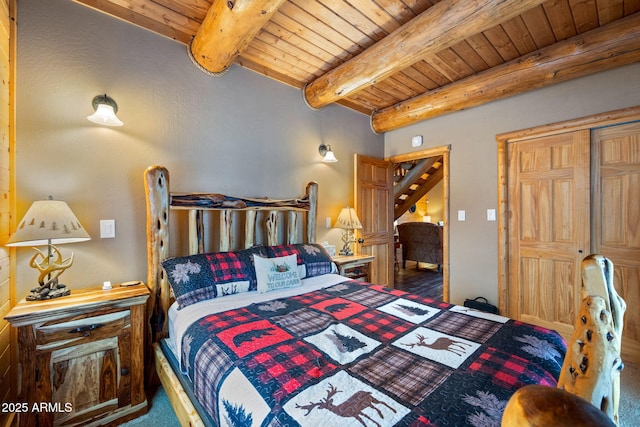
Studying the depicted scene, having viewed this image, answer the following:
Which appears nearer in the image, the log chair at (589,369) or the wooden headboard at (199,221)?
the log chair at (589,369)

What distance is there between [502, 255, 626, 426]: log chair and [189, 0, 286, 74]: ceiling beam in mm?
2013

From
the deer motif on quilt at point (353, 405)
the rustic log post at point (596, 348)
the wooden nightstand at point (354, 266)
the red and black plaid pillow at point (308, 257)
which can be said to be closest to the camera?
the rustic log post at point (596, 348)

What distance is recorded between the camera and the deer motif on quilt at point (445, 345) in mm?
1194

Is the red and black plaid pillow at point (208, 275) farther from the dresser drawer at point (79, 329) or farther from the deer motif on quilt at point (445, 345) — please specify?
the deer motif on quilt at point (445, 345)

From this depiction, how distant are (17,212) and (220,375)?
168 cm

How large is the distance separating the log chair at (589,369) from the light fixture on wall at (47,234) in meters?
2.03

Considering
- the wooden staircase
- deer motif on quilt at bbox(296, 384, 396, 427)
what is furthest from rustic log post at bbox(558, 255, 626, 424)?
the wooden staircase

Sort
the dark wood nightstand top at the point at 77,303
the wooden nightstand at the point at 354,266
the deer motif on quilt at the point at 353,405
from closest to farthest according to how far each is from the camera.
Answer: the deer motif on quilt at the point at 353,405 → the dark wood nightstand top at the point at 77,303 → the wooden nightstand at the point at 354,266

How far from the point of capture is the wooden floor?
420cm

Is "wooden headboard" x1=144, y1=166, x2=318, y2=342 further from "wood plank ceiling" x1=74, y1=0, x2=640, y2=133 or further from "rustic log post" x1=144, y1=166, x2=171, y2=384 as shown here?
"wood plank ceiling" x1=74, y1=0, x2=640, y2=133

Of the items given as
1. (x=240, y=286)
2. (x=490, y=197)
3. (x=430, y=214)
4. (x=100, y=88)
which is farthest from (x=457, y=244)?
(x=430, y=214)

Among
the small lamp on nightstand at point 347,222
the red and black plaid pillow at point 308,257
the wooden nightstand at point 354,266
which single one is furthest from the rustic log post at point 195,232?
the small lamp on nightstand at point 347,222

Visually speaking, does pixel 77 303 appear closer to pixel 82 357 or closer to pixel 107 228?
pixel 82 357

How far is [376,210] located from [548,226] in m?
1.88
